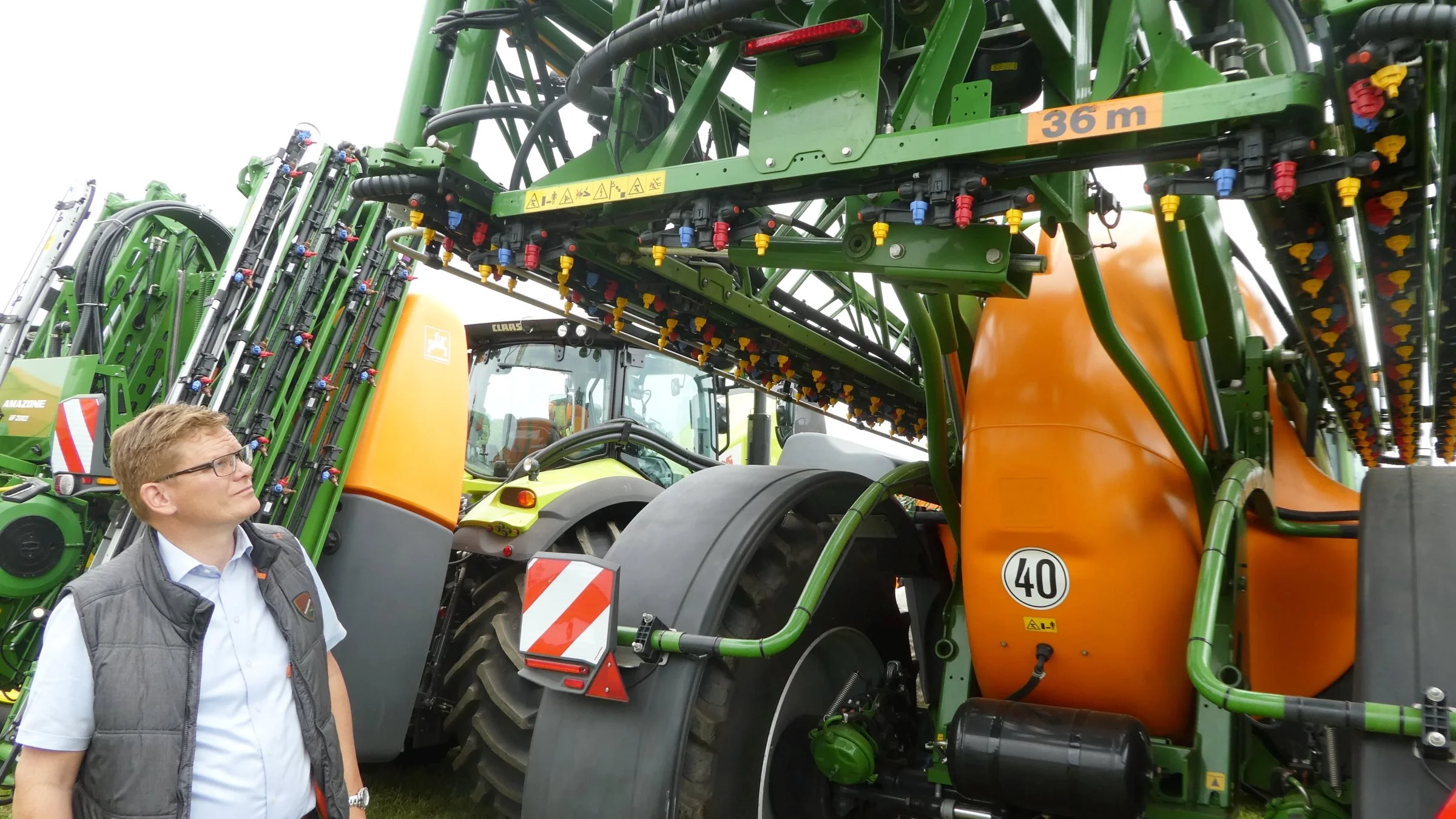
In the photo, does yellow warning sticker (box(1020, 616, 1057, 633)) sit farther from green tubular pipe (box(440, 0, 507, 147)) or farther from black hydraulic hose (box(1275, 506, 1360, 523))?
green tubular pipe (box(440, 0, 507, 147))

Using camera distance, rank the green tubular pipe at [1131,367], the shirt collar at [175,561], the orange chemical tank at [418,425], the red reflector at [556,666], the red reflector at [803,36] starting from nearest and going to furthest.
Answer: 1. the shirt collar at [175,561]
2. the red reflector at [803,36]
3. the green tubular pipe at [1131,367]
4. the red reflector at [556,666]
5. the orange chemical tank at [418,425]

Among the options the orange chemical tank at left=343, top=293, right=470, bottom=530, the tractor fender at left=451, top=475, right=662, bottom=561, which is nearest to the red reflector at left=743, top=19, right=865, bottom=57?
the tractor fender at left=451, top=475, right=662, bottom=561

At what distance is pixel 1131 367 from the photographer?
2504 mm

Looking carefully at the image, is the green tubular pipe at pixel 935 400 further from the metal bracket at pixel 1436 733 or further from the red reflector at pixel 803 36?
the metal bracket at pixel 1436 733

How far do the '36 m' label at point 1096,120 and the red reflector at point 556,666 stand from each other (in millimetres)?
1647

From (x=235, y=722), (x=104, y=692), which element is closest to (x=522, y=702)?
(x=235, y=722)

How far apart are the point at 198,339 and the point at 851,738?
3.07 meters

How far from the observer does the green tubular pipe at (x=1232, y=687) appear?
6.31 feet

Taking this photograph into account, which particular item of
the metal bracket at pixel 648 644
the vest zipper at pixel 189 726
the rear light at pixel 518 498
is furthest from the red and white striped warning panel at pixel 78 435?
the metal bracket at pixel 648 644

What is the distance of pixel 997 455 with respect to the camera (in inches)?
110

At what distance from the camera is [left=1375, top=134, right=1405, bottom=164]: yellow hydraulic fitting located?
1.70 m

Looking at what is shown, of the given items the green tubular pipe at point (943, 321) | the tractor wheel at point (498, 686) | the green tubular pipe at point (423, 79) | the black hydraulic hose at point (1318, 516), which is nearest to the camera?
the green tubular pipe at point (423, 79)

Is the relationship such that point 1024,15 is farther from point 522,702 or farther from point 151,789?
point 522,702

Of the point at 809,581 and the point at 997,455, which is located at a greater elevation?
the point at 997,455
